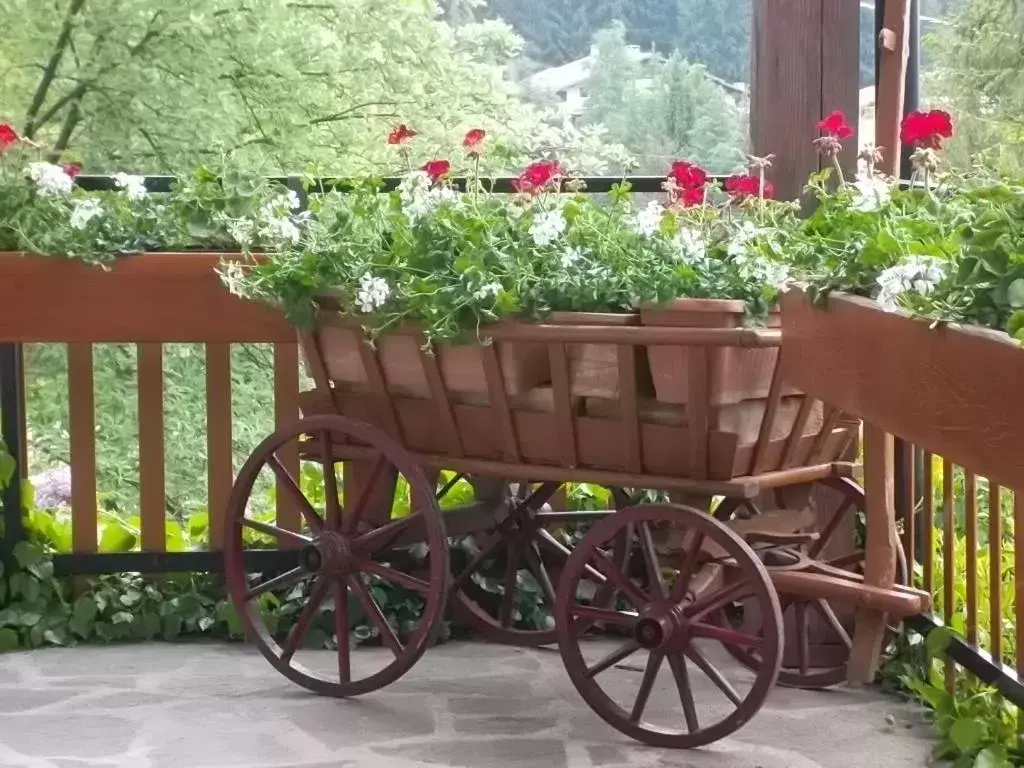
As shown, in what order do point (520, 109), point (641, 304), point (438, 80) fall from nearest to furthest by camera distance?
point (641, 304)
point (520, 109)
point (438, 80)

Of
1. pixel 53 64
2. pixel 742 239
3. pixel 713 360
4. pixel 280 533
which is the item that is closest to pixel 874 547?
pixel 713 360

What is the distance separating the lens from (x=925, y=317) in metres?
2.11

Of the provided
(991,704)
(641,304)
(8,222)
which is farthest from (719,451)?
(8,222)

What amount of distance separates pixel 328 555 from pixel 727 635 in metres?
1.12

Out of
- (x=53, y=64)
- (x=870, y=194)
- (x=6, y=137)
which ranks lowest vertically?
(x=870, y=194)

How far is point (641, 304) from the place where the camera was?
3.13 metres

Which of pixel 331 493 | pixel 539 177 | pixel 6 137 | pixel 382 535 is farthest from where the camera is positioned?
pixel 6 137

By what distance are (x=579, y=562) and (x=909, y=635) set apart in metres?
1.13

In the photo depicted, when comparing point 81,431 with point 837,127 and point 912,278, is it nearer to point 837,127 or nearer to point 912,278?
point 837,127

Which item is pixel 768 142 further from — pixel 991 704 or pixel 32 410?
pixel 32 410

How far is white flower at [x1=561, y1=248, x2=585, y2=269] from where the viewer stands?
327 cm

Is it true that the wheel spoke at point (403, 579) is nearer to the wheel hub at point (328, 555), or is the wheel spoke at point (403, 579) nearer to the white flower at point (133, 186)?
the wheel hub at point (328, 555)

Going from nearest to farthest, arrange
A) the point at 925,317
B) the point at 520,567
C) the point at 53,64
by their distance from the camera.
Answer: the point at 925,317 < the point at 520,567 < the point at 53,64

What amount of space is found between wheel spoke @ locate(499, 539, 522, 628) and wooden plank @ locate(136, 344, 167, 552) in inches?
46.1
